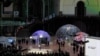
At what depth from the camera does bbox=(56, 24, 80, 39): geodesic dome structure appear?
10.4 ft

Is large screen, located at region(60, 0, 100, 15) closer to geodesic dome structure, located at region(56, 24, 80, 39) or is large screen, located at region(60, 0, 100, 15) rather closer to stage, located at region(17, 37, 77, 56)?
geodesic dome structure, located at region(56, 24, 80, 39)

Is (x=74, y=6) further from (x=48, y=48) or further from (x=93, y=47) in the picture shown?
(x=93, y=47)

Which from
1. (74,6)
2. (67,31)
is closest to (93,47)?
(67,31)

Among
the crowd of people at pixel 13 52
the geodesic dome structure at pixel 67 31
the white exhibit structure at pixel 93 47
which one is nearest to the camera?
the white exhibit structure at pixel 93 47

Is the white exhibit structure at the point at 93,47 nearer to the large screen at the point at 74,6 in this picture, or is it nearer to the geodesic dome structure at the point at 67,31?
the geodesic dome structure at the point at 67,31

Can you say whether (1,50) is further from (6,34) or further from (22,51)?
(6,34)

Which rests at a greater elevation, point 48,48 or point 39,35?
point 39,35

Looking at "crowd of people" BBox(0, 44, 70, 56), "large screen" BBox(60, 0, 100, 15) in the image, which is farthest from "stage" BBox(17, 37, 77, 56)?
"large screen" BBox(60, 0, 100, 15)

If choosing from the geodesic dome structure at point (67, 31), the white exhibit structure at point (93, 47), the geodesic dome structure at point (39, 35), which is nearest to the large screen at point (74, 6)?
the geodesic dome structure at point (67, 31)

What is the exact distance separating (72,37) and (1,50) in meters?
0.69

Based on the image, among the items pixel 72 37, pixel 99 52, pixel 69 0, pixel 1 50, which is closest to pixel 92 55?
pixel 99 52

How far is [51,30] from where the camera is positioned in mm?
3551

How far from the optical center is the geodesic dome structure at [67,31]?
3156 millimetres

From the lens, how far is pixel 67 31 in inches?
124
